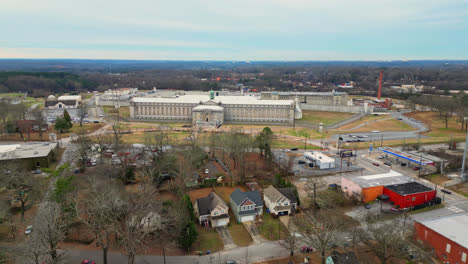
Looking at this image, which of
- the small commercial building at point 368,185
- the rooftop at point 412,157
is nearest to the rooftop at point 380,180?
the small commercial building at point 368,185

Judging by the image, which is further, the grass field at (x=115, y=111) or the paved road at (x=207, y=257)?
the grass field at (x=115, y=111)

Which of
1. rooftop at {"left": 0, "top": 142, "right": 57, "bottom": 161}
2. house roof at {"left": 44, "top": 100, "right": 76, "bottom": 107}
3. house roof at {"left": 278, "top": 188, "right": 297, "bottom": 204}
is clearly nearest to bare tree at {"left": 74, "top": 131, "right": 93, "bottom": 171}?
rooftop at {"left": 0, "top": 142, "right": 57, "bottom": 161}

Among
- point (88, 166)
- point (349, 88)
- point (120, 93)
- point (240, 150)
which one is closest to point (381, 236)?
point (240, 150)

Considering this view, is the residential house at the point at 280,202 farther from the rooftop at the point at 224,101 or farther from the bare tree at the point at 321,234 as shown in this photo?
the rooftop at the point at 224,101

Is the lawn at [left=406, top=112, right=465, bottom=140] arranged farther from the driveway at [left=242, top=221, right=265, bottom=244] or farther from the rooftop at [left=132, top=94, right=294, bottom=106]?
the driveway at [left=242, top=221, right=265, bottom=244]

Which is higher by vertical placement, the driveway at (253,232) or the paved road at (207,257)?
the driveway at (253,232)

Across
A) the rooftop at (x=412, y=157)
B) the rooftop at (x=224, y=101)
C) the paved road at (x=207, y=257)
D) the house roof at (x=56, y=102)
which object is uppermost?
the rooftop at (x=224, y=101)

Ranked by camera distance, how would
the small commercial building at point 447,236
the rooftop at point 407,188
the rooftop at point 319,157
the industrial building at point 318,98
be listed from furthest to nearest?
the industrial building at point 318,98, the rooftop at point 319,157, the rooftop at point 407,188, the small commercial building at point 447,236

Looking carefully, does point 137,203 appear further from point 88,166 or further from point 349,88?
point 349,88
